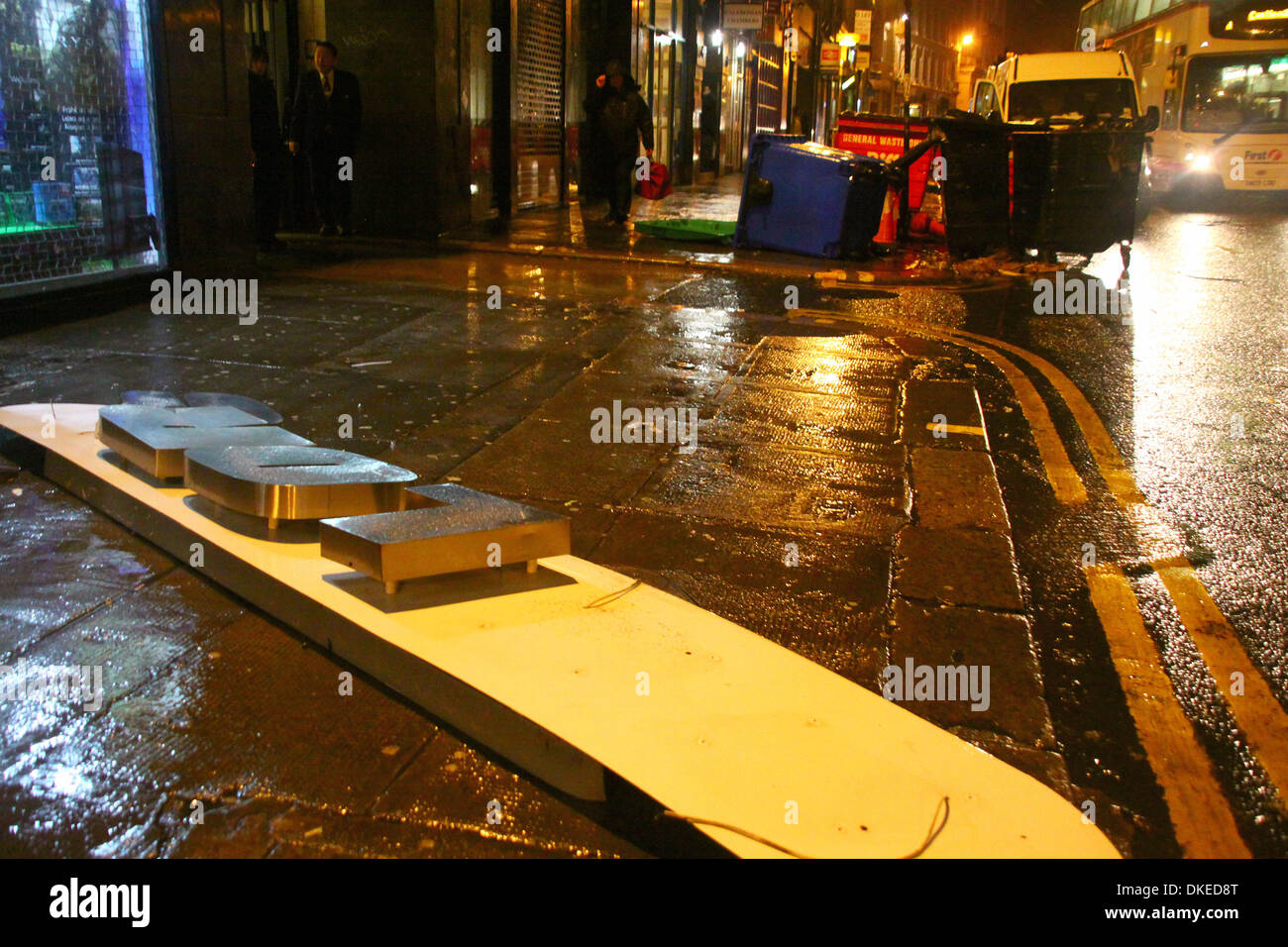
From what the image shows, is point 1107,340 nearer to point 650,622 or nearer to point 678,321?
point 678,321

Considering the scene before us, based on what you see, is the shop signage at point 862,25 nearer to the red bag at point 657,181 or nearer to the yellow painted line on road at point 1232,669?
the red bag at point 657,181

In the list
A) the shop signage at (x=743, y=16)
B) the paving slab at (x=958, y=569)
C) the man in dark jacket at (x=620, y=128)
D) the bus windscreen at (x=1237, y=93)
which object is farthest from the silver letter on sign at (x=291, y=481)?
the bus windscreen at (x=1237, y=93)

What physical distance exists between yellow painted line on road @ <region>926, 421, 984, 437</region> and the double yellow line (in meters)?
0.56

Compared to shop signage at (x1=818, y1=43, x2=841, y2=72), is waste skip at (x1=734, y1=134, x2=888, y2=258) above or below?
below

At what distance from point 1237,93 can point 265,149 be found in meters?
21.2

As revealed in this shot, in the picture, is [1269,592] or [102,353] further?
[102,353]

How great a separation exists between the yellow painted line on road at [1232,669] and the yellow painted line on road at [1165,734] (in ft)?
0.48

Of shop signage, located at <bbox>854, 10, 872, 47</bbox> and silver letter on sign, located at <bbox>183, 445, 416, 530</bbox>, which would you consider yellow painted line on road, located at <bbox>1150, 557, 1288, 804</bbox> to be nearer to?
silver letter on sign, located at <bbox>183, 445, 416, 530</bbox>

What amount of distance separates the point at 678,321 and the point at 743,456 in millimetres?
3397

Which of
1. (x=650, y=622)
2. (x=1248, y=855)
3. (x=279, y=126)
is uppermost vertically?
(x=279, y=126)

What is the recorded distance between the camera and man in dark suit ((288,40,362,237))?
11.4 metres

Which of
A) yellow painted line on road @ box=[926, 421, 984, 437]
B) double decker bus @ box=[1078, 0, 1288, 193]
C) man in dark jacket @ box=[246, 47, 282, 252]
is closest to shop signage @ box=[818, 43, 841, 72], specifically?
double decker bus @ box=[1078, 0, 1288, 193]

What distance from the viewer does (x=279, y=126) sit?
11.4 m
